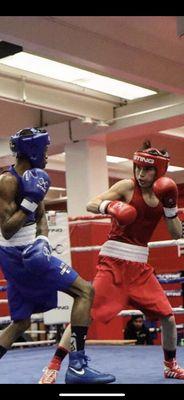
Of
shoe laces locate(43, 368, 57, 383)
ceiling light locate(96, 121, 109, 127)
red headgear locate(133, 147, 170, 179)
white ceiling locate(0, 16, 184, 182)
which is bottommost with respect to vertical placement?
shoe laces locate(43, 368, 57, 383)

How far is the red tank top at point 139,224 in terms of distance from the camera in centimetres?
313

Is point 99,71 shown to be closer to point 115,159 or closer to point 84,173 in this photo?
point 84,173

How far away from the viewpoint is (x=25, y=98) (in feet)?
23.3

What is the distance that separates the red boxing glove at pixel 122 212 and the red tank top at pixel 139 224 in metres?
0.10

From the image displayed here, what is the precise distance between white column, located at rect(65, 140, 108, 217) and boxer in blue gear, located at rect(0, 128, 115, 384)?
5448 millimetres

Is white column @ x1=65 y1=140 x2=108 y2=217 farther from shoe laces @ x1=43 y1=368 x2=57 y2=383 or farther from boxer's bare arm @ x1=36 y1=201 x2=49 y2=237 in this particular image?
shoe laces @ x1=43 y1=368 x2=57 y2=383

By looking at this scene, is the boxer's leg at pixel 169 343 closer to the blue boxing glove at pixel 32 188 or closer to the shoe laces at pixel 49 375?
the shoe laces at pixel 49 375

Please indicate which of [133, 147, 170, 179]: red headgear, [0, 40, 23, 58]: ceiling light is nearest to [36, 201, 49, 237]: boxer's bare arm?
[133, 147, 170, 179]: red headgear

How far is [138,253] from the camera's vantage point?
10.4 feet

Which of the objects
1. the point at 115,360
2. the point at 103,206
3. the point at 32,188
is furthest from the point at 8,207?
the point at 115,360

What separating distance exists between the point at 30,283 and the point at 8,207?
0.35 m

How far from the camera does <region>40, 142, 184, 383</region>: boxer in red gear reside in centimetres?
308

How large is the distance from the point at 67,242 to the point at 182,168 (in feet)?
23.3

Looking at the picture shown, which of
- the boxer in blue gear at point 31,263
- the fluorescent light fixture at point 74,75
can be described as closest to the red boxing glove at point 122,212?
the boxer in blue gear at point 31,263
